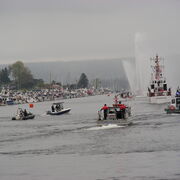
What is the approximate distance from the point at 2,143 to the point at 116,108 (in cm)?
1353

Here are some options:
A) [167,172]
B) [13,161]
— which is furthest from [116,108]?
[167,172]

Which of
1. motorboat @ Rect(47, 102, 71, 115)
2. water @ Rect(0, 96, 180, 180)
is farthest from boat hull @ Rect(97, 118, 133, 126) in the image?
motorboat @ Rect(47, 102, 71, 115)

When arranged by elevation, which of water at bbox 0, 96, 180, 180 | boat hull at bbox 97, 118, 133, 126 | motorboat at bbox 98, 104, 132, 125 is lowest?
water at bbox 0, 96, 180, 180

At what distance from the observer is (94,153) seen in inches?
1629

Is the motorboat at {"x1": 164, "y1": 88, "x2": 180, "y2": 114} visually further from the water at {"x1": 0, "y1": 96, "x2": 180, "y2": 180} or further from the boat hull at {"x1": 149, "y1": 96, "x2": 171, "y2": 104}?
the boat hull at {"x1": 149, "y1": 96, "x2": 171, "y2": 104}

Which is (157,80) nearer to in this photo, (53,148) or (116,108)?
(116,108)

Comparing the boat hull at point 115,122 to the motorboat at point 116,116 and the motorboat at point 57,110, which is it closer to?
the motorboat at point 116,116

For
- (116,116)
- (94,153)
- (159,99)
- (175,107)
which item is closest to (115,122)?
(116,116)

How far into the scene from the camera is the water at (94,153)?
110 ft

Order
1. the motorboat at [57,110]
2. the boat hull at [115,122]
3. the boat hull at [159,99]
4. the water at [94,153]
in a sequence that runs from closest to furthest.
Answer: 1. the water at [94,153]
2. the boat hull at [115,122]
3. the motorboat at [57,110]
4. the boat hull at [159,99]

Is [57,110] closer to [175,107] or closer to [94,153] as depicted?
[175,107]

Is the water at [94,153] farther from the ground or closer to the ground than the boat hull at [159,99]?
closer to the ground

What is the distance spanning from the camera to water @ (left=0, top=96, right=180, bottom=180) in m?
33.4

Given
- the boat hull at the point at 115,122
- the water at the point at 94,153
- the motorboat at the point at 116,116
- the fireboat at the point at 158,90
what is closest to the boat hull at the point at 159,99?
the fireboat at the point at 158,90
